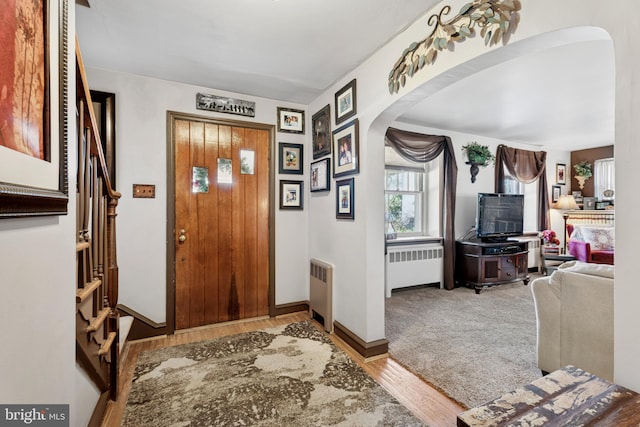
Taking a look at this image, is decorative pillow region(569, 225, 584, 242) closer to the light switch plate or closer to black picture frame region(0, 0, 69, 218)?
the light switch plate

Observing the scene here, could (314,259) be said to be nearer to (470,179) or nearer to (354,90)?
(354,90)

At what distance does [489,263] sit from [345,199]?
2803 mm

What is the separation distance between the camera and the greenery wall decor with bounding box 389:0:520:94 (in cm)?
136

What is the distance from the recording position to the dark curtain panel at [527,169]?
4.97 m

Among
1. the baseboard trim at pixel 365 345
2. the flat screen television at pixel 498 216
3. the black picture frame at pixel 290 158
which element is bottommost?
the baseboard trim at pixel 365 345

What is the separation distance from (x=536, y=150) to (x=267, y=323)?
224 inches

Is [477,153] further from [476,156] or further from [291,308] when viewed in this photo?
[291,308]

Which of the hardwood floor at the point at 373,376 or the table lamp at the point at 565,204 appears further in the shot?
the table lamp at the point at 565,204

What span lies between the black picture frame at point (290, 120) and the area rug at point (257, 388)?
7.27ft

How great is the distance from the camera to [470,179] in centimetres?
473

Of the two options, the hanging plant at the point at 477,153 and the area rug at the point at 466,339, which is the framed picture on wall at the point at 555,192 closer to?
the hanging plant at the point at 477,153

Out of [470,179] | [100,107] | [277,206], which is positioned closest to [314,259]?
[277,206]

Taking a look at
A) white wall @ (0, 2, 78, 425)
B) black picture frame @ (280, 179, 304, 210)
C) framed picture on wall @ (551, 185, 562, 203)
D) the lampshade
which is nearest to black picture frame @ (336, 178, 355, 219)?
black picture frame @ (280, 179, 304, 210)

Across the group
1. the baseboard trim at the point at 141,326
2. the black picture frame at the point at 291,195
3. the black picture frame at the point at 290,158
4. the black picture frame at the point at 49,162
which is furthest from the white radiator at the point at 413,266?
the black picture frame at the point at 49,162
